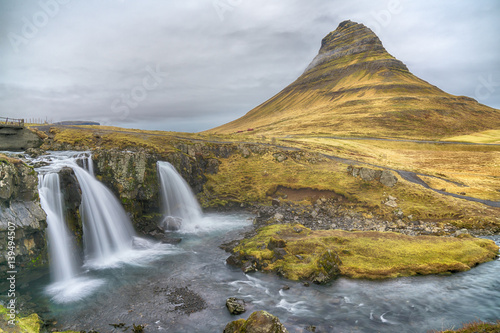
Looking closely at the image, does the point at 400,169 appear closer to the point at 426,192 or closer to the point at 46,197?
the point at 426,192

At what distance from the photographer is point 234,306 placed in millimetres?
18031

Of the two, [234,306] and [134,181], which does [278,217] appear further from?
[134,181]

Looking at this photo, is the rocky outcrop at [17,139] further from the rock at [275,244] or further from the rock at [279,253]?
the rock at [279,253]

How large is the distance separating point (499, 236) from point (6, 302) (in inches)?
1911

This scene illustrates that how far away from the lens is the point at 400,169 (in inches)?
2221

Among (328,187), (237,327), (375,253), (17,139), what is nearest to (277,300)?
(237,327)

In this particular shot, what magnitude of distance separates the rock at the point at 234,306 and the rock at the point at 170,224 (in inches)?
794

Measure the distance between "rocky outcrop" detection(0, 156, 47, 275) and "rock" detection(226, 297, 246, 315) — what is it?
16858 mm

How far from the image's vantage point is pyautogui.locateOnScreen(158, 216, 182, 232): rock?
36.6 meters

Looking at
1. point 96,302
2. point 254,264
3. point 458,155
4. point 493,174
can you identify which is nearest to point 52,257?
point 96,302

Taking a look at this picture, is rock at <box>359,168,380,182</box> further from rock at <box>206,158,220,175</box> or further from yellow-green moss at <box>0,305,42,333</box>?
yellow-green moss at <box>0,305,42,333</box>

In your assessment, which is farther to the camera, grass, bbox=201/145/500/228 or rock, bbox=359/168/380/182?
rock, bbox=359/168/380/182

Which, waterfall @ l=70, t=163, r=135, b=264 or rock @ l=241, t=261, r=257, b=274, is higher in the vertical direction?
waterfall @ l=70, t=163, r=135, b=264

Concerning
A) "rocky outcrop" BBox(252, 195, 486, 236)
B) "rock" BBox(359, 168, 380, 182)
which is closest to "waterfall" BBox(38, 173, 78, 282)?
"rocky outcrop" BBox(252, 195, 486, 236)
